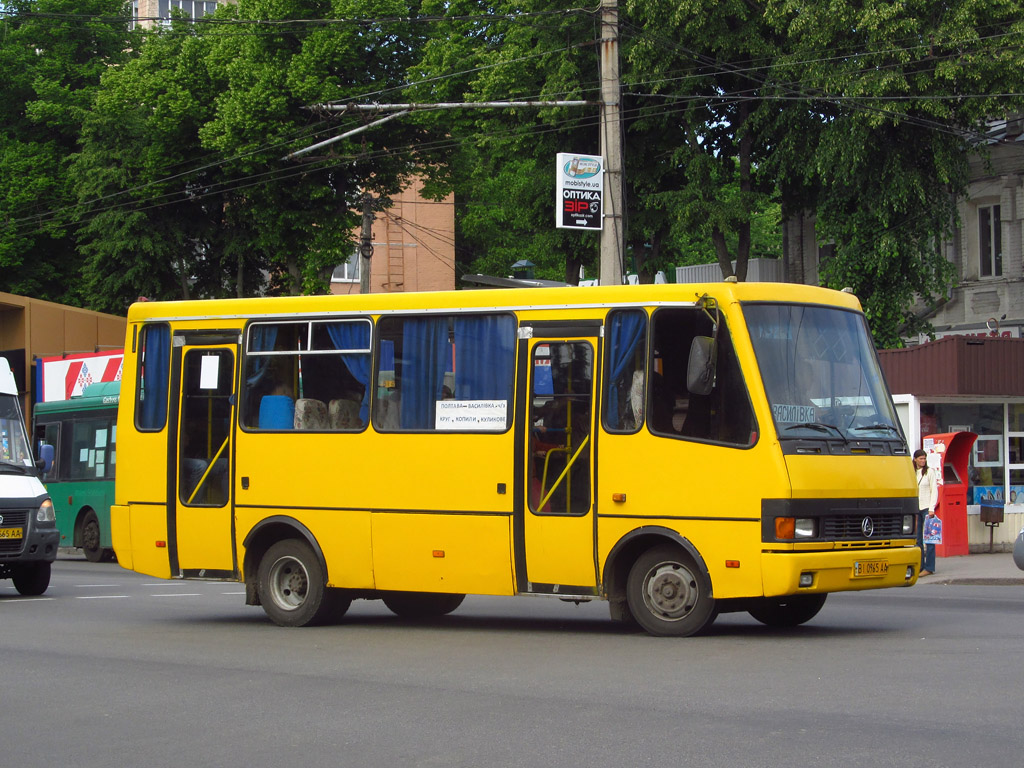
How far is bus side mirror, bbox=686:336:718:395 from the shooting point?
439 inches

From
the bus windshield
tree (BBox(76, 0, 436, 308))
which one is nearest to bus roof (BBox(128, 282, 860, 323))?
the bus windshield

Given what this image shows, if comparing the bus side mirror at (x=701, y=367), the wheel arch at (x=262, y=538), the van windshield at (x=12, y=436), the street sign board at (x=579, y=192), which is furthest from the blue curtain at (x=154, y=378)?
the street sign board at (x=579, y=192)

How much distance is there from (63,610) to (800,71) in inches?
820

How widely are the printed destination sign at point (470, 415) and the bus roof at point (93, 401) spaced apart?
17049 mm

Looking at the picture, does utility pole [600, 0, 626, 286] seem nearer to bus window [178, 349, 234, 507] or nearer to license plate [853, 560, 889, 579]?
bus window [178, 349, 234, 507]

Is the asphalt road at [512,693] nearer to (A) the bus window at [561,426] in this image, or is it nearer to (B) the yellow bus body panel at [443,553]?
(B) the yellow bus body panel at [443,553]

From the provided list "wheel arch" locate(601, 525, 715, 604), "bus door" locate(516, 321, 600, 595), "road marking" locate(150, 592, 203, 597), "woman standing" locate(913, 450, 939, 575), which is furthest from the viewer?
"woman standing" locate(913, 450, 939, 575)

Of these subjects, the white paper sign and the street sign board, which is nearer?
the white paper sign

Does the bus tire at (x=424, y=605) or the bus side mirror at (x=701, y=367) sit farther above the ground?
the bus side mirror at (x=701, y=367)

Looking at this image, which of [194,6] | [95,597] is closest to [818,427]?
[95,597]

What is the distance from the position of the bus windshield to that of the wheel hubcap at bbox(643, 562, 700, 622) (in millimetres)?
1388

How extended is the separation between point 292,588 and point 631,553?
3556 mm

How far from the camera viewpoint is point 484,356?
12.6m

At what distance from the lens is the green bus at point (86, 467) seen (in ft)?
92.9
